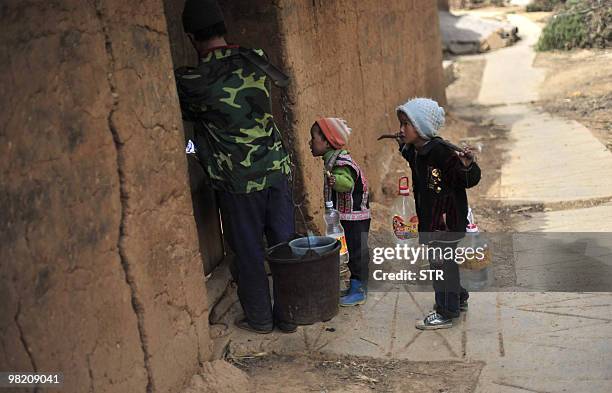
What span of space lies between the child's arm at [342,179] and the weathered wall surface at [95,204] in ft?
3.62

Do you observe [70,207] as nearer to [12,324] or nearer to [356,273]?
[12,324]

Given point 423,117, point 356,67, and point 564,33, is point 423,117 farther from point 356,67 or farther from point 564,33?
point 564,33

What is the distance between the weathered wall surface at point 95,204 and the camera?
99.6 inches

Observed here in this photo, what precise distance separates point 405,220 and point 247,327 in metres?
1.53

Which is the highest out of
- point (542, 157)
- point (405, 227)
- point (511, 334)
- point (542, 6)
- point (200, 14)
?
point (200, 14)

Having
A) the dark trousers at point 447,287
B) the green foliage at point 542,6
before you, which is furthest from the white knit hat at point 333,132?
the green foliage at point 542,6

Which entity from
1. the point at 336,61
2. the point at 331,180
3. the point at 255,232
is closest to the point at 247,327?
the point at 255,232

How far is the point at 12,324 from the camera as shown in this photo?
98.3 inches

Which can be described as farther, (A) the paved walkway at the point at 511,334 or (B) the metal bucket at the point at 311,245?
(B) the metal bucket at the point at 311,245

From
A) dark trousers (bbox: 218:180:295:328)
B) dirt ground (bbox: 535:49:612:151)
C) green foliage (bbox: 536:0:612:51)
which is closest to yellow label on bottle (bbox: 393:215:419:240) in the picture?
dark trousers (bbox: 218:180:295:328)

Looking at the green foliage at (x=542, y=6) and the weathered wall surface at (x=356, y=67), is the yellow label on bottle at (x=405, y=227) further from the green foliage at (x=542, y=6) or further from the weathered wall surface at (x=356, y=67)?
the green foliage at (x=542, y=6)

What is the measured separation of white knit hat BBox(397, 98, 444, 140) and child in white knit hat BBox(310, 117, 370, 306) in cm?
53

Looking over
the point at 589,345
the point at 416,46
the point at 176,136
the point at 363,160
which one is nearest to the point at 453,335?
the point at 589,345

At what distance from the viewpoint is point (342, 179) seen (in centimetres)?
450
